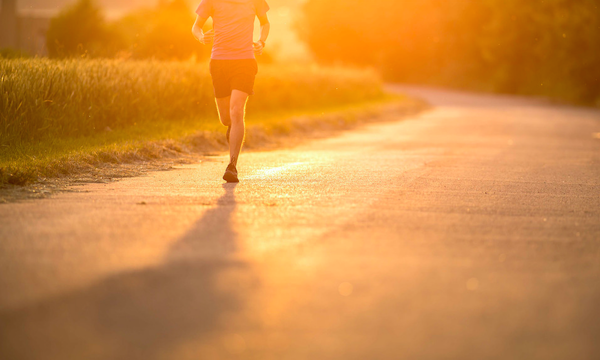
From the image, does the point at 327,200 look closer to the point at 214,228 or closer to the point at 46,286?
the point at 214,228

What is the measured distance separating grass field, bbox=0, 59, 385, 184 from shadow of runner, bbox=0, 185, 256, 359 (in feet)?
13.1

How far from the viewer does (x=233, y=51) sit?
862cm

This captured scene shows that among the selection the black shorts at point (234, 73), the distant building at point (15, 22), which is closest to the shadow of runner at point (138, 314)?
the black shorts at point (234, 73)

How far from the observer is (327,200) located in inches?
276

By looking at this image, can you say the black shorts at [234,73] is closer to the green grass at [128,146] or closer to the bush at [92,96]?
the green grass at [128,146]

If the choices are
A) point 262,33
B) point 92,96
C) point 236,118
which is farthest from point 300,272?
point 92,96

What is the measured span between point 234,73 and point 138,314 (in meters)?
5.12

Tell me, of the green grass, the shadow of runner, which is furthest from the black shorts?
the shadow of runner

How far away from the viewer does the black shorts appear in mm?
8523

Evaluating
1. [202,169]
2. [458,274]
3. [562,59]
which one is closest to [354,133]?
[202,169]

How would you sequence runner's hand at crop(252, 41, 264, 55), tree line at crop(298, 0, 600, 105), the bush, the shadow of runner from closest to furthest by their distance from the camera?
the shadow of runner → runner's hand at crop(252, 41, 264, 55) → the bush → tree line at crop(298, 0, 600, 105)

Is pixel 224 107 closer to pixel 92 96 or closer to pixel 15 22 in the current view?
pixel 92 96

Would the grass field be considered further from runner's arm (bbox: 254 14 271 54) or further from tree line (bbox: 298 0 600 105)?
tree line (bbox: 298 0 600 105)

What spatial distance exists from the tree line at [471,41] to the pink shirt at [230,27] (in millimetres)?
33049
